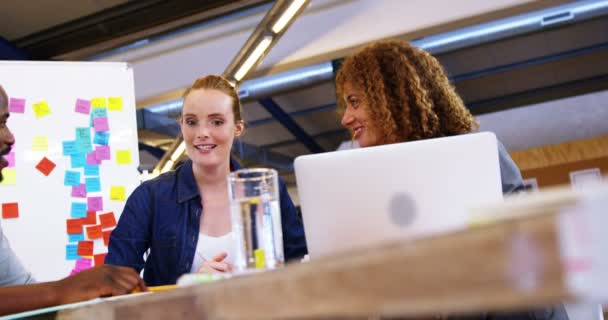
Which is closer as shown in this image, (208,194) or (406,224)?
(406,224)

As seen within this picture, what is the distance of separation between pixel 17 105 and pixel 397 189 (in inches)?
130

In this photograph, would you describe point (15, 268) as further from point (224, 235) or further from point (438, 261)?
point (438, 261)

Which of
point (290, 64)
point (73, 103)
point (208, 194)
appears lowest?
point (208, 194)

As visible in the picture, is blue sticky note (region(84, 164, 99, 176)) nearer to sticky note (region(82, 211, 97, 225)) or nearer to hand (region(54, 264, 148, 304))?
sticky note (region(82, 211, 97, 225))

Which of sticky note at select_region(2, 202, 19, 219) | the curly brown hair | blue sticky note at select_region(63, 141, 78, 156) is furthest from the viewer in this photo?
blue sticky note at select_region(63, 141, 78, 156)

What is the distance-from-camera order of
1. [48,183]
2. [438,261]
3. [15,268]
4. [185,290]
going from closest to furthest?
[438,261] → [185,290] → [15,268] → [48,183]

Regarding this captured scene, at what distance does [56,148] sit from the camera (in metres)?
3.96

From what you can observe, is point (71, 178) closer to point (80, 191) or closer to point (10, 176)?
point (80, 191)

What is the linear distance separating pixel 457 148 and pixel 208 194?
125 cm

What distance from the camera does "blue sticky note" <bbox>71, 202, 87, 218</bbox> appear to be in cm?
392

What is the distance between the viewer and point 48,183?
3.90 m

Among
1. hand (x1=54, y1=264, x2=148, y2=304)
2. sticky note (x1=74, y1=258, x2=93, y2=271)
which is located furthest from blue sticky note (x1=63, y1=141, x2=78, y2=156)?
hand (x1=54, y1=264, x2=148, y2=304)

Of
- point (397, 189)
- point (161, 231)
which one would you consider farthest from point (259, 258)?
point (161, 231)

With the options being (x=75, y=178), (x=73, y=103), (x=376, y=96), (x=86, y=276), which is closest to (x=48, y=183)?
(x=75, y=178)
